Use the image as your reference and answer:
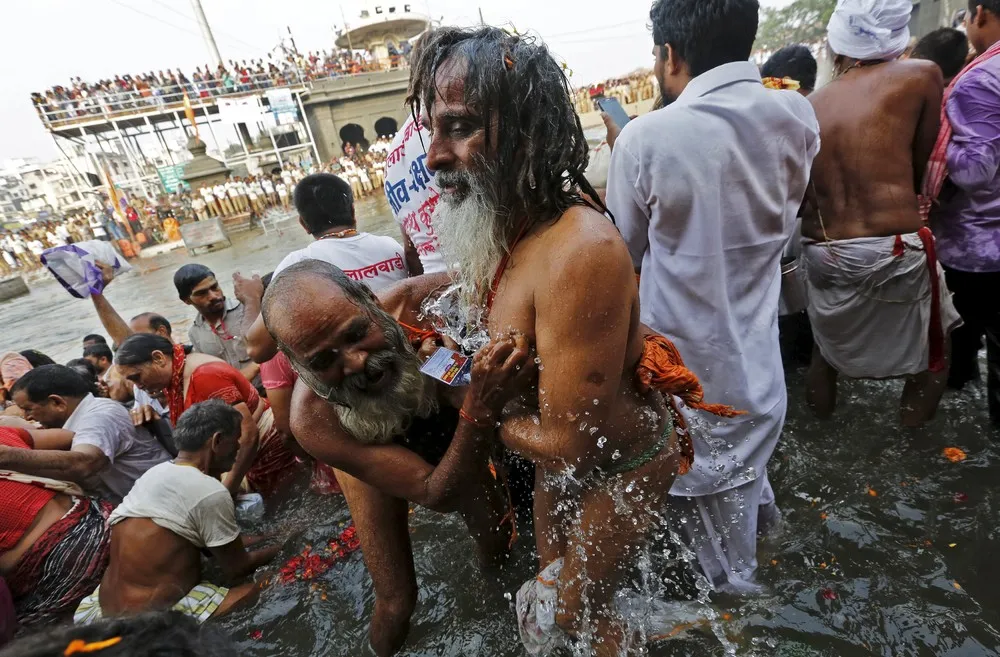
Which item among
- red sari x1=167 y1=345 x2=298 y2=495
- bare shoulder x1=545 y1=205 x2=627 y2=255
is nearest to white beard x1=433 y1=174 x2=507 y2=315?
bare shoulder x1=545 y1=205 x2=627 y2=255

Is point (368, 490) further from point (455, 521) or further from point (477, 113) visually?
point (477, 113)

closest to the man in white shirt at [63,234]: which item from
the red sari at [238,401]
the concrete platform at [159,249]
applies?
the concrete platform at [159,249]

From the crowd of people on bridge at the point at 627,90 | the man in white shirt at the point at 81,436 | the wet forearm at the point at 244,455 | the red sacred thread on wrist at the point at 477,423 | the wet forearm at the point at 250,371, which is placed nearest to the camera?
the red sacred thread on wrist at the point at 477,423

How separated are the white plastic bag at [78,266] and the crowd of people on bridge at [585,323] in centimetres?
260

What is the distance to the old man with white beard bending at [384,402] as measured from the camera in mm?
1792

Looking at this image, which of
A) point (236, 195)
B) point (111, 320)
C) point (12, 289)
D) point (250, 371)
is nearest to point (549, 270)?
point (250, 371)

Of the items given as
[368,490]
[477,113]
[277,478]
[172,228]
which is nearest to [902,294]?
[477,113]

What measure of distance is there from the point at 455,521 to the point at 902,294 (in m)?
2.94

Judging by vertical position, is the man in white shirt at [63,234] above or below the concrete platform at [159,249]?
above

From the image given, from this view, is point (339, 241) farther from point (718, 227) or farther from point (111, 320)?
point (111, 320)

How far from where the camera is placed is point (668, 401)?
1.96 metres

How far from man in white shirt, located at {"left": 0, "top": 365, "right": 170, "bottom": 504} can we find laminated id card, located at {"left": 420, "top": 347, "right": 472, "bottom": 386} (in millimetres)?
3171

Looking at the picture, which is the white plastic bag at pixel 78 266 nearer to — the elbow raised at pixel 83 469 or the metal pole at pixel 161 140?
the elbow raised at pixel 83 469

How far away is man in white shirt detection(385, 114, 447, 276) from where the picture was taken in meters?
2.83
